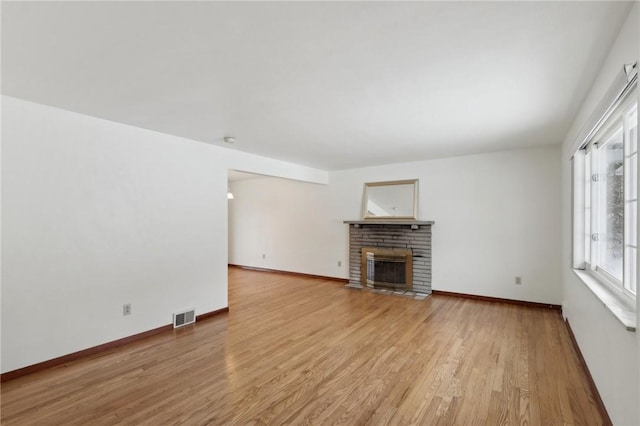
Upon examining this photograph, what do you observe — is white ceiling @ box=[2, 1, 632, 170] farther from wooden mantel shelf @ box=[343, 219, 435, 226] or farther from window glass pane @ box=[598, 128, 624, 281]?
wooden mantel shelf @ box=[343, 219, 435, 226]

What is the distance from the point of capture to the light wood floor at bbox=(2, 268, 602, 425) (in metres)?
2.04

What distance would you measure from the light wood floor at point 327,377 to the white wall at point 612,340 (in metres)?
0.25

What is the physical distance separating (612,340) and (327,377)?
191 cm

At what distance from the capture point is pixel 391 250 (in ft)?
18.5

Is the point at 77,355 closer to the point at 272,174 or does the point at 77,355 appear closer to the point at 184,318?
the point at 184,318

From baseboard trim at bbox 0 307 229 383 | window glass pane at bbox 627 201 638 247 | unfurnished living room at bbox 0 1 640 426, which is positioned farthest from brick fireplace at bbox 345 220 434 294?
baseboard trim at bbox 0 307 229 383

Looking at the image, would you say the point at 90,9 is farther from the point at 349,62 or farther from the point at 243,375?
the point at 243,375

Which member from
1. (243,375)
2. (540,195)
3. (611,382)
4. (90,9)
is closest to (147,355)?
(243,375)

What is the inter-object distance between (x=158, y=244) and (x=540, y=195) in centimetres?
523

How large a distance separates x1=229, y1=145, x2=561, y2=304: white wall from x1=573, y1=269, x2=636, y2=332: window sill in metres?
2.02

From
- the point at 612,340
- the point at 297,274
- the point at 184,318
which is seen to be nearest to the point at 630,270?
the point at 612,340

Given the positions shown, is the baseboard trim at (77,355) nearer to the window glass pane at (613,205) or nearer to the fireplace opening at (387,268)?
the fireplace opening at (387,268)

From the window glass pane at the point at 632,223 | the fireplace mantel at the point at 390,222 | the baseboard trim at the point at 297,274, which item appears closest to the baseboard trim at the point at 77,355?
the baseboard trim at the point at 297,274

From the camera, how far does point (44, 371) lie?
2.64 m
